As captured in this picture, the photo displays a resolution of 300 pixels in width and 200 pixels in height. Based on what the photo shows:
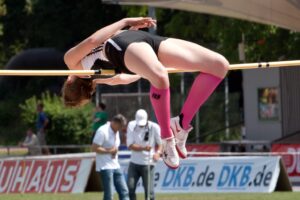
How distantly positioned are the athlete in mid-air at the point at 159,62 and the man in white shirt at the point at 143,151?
8.41 m

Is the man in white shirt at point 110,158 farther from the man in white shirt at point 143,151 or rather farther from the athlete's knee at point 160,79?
the athlete's knee at point 160,79

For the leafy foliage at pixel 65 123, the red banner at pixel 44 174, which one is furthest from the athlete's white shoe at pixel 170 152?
the leafy foliage at pixel 65 123

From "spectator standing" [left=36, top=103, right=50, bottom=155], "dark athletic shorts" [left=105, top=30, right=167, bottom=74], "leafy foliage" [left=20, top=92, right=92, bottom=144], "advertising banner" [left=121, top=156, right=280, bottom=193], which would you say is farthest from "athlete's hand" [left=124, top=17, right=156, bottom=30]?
"leafy foliage" [left=20, top=92, right=92, bottom=144]

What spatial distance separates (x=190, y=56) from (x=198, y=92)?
0.46 m

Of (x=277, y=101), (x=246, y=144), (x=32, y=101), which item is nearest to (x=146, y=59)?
(x=246, y=144)

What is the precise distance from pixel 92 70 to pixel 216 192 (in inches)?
478

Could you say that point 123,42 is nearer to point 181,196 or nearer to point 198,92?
point 198,92

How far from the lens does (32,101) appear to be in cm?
3609

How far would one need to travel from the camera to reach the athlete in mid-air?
8.49 meters

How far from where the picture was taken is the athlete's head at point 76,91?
928 centimetres

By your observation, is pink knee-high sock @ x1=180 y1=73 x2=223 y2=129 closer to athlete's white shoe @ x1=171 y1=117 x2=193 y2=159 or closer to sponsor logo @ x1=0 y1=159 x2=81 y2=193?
athlete's white shoe @ x1=171 y1=117 x2=193 y2=159

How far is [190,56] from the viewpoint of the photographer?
27.9 feet

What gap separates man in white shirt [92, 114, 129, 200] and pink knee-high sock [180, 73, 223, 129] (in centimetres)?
761

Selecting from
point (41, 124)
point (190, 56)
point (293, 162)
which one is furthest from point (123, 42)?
Result: point (41, 124)
